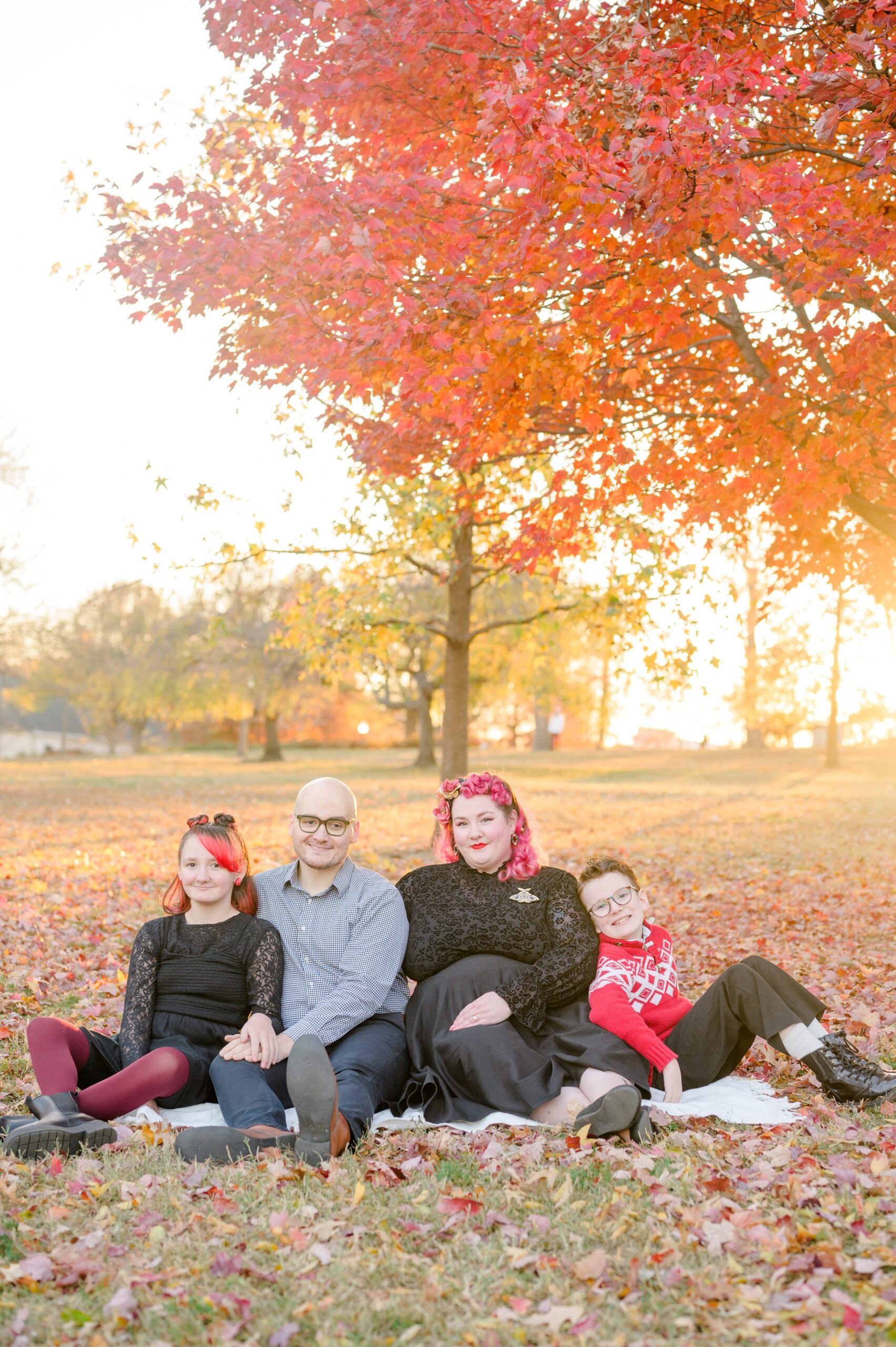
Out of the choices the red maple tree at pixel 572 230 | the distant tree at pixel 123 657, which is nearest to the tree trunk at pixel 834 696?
the distant tree at pixel 123 657

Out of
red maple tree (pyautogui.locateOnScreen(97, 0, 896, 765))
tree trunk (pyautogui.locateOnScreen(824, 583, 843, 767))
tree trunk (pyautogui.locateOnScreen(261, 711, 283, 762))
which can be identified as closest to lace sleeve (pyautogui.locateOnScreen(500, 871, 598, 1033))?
red maple tree (pyautogui.locateOnScreen(97, 0, 896, 765))

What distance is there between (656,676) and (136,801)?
1360 centimetres

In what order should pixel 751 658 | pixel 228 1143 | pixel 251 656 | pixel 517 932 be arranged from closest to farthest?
pixel 228 1143 < pixel 517 932 < pixel 251 656 < pixel 751 658

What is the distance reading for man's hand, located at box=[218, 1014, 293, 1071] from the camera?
4410 millimetres

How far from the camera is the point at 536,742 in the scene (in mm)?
49469

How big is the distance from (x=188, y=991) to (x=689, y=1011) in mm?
2248

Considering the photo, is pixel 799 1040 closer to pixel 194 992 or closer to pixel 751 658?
pixel 194 992

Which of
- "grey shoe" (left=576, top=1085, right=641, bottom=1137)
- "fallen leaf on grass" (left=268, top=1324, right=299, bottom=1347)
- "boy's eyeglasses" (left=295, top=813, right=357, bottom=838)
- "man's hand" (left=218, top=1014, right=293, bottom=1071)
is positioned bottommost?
"fallen leaf on grass" (left=268, top=1324, right=299, bottom=1347)

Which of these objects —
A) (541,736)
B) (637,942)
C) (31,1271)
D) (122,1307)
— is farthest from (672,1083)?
(541,736)

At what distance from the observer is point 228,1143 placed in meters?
3.96

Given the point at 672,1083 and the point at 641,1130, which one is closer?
the point at 641,1130

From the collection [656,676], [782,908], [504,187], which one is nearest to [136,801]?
[656,676]

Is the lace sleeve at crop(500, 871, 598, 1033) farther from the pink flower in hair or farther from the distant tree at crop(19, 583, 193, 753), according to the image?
the distant tree at crop(19, 583, 193, 753)

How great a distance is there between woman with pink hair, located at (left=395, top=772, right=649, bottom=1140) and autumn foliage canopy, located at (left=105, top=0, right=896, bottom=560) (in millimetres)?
2951
